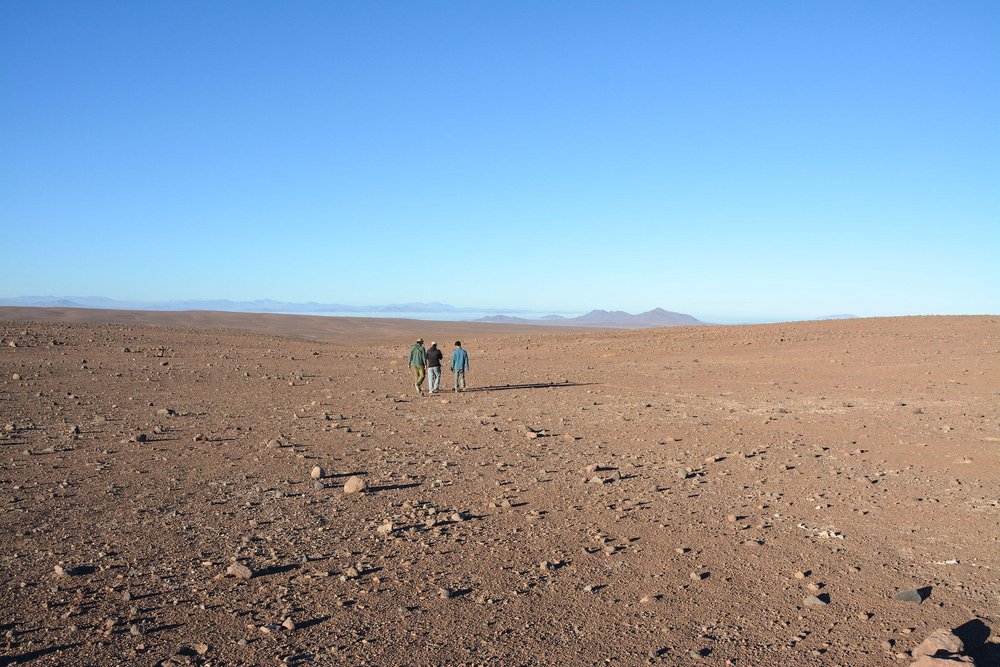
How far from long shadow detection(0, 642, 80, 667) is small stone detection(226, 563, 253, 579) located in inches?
51.0

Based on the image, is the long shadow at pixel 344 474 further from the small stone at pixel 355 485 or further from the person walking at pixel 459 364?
the person walking at pixel 459 364

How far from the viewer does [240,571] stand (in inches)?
227

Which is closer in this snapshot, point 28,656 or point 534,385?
point 28,656

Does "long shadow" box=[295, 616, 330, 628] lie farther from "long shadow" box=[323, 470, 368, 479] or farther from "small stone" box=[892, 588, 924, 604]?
"small stone" box=[892, 588, 924, 604]

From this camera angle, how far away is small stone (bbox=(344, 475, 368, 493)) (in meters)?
8.30

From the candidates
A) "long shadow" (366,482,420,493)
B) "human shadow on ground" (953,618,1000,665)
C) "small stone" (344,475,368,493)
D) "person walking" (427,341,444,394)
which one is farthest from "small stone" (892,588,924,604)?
"person walking" (427,341,444,394)

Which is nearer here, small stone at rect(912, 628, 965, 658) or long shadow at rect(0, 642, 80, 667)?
long shadow at rect(0, 642, 80, 667)

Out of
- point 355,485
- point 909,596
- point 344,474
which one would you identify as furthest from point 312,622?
point 909,596

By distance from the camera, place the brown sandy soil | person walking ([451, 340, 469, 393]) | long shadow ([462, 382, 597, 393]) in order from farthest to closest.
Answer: long shadow ([462, 382, 597, 393]) → person walking ([451, 340, 469, 393]) → the brown sandy soil

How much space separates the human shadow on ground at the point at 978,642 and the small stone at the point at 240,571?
17.3 feet

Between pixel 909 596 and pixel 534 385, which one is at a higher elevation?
pixel 534 385

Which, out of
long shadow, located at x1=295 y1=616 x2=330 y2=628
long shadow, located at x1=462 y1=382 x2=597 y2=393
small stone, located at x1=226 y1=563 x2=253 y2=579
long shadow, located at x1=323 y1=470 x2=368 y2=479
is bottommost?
long shadow, located at x1=295 y1=616 x2=330 y2=628

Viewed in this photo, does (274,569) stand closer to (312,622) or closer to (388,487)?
(312,622)

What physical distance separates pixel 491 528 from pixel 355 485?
2.01 metres
